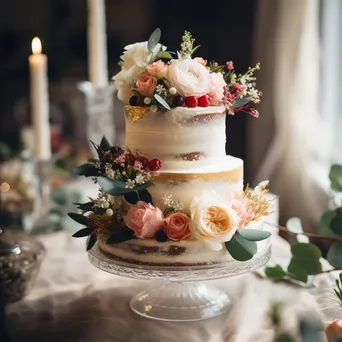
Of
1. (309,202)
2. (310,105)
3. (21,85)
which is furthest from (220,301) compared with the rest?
(21,85)

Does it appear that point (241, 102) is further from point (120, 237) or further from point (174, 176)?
point (120, 237)

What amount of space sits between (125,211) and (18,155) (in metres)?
1.43

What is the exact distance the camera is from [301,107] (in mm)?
2707

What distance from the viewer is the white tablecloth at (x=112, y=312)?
4.27 feet

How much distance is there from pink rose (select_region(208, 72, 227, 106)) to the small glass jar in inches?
22.6

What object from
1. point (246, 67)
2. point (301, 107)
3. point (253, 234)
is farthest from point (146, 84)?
point (246, 67)

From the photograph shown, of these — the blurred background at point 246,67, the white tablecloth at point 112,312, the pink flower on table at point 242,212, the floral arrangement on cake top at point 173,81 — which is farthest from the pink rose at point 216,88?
the blurred background at point 246,67

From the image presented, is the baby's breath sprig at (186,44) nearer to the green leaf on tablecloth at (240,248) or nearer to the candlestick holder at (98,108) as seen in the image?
the green leaf on tablecloth at (240,248)

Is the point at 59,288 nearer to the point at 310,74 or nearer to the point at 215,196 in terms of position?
the point at 215,196

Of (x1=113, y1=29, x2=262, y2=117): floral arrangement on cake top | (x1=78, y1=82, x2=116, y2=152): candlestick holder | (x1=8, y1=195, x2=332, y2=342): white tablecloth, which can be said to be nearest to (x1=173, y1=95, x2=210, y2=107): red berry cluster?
(x1=113, y1=29, x2=262, y2=117): floral arrangement on cake top

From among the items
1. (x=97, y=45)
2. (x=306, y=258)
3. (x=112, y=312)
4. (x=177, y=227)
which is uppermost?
(x=97, y=45)

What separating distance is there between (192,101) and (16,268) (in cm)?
56

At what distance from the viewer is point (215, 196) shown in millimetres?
1287

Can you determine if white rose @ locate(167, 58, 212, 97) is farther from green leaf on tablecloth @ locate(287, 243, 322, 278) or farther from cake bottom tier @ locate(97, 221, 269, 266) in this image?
green leaf on tablecloth @ locate(287, 243, 322, 278)
